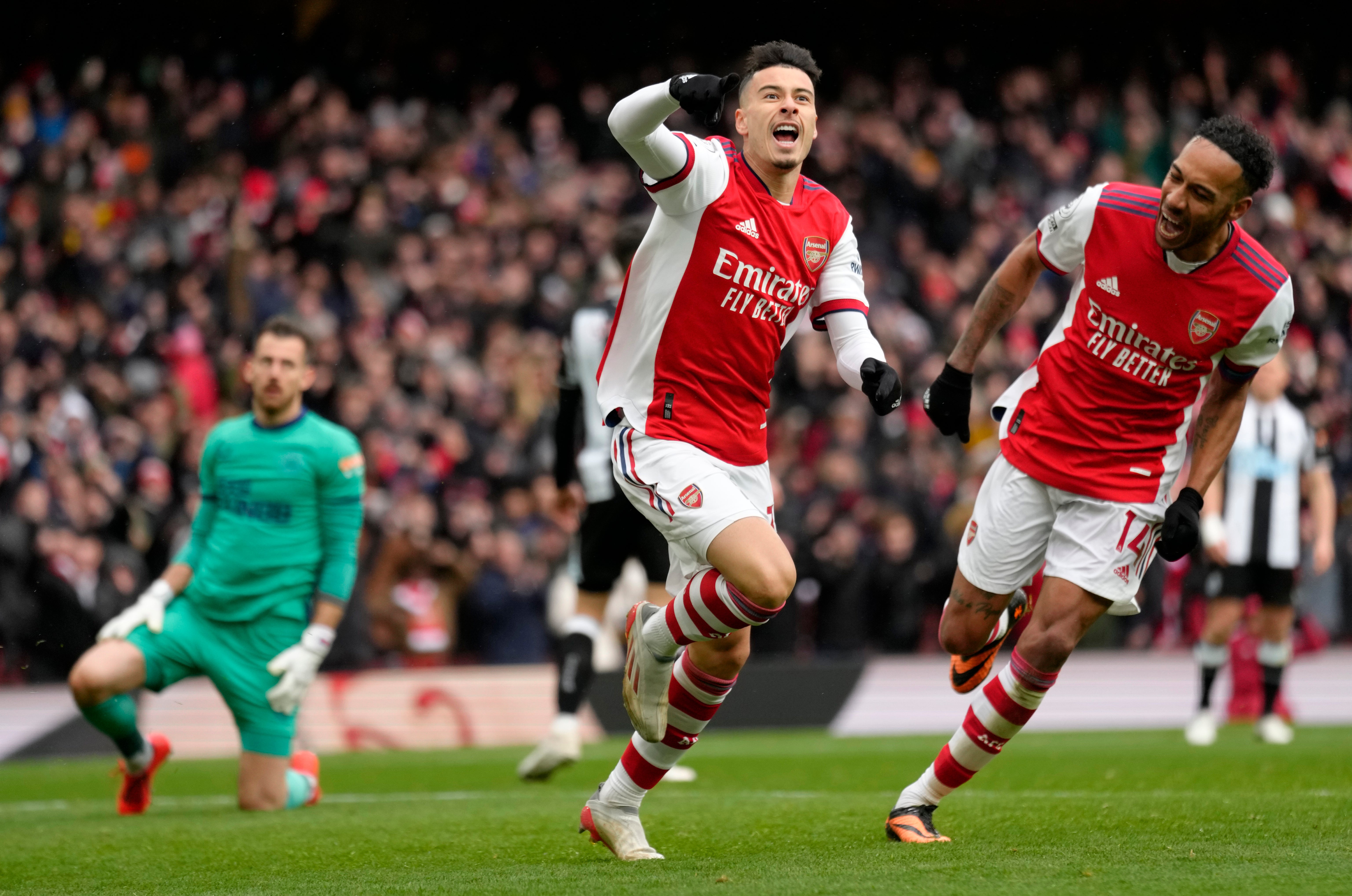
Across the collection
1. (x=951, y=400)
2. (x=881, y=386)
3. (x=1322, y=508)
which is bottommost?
(x=1322, y=508)

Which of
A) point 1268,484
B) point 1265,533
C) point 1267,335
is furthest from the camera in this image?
point 1268,484

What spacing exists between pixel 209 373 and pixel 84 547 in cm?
352

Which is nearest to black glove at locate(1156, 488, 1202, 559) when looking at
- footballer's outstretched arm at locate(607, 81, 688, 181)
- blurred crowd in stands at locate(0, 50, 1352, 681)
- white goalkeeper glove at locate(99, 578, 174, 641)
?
footballer's outstretched arm at locate(607, 81, 688, 181)

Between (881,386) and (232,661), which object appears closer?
(881,386)

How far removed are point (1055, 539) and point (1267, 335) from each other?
3.42ft

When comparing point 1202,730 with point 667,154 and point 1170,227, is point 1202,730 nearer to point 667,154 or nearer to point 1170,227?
point 1170,227

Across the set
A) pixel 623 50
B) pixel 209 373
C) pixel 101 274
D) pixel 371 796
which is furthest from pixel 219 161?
pixel 371 796

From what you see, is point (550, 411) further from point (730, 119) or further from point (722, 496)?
point (730, 119)

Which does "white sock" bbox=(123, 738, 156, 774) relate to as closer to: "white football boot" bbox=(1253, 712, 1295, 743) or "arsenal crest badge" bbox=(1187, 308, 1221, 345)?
"arsenal crest badge" bbox=(1187, 308, 1221, 345)

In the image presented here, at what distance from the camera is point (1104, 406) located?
6004 mm

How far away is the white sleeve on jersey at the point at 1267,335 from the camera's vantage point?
19.0ft

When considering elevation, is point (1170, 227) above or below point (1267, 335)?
above

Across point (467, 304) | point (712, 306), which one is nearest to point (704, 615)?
point (712, 306)

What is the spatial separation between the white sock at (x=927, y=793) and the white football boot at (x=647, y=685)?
972 mm
